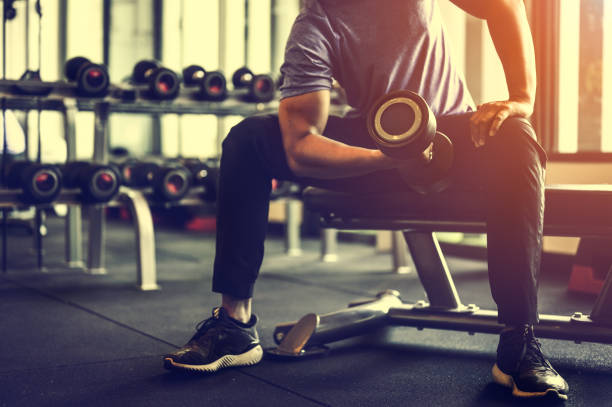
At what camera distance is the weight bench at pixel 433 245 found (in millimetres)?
1350

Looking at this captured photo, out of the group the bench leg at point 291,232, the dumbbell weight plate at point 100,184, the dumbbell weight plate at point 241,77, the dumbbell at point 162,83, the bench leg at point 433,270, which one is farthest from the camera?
the bench leg at point 291,232

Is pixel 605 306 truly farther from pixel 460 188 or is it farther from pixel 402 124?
pixel 402 124

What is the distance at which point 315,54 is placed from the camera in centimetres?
139

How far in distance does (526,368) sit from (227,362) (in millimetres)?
562

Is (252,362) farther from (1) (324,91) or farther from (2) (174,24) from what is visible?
(2) (174,24)

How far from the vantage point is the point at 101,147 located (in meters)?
2.89

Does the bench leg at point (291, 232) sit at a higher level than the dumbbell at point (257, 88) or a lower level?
lower

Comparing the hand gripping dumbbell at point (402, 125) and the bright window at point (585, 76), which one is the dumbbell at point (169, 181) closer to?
the bright window at point (585, 76)

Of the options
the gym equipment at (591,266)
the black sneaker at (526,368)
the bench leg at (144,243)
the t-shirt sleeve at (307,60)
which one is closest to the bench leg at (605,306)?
the black sneaker at (526,368)

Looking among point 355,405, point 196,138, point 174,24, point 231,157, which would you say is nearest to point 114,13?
point 174,24

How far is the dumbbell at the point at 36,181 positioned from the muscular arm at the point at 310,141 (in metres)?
1.50

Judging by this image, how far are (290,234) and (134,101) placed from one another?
3.79ft

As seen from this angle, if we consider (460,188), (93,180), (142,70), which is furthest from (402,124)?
(142,70)

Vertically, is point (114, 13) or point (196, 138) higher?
point (114, 13)
